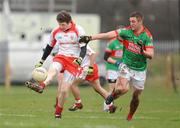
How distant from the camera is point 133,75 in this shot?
17.2m

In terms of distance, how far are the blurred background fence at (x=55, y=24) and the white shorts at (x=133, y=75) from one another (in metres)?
12.9

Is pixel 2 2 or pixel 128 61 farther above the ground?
pixel 128 61

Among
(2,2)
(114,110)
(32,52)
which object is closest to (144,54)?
(114,110)

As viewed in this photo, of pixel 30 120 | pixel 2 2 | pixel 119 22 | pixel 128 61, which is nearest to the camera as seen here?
pixel 30 120

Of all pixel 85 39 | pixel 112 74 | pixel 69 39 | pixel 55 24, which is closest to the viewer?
pixel 85 39

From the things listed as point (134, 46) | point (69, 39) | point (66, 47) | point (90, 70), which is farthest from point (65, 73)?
point (134, 46)

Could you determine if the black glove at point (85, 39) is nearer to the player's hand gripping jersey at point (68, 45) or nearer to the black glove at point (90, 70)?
the player's hand gripping jersey at point (68, 45)

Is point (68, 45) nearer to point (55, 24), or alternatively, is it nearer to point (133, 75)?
point (133, 75)

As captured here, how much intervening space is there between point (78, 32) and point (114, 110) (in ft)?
9.09

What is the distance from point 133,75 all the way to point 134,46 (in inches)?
24.8

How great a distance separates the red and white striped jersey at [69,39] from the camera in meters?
17.7

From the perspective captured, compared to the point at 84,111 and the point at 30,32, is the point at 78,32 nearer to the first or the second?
the point at 84,111

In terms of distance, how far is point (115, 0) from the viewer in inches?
2329

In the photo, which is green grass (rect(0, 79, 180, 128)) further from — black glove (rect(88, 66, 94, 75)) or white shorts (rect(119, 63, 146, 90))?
black glove (rect(88, 66, 94, 75))
